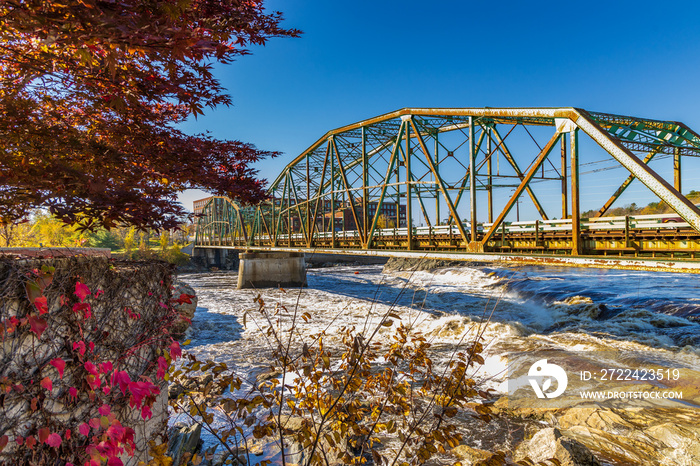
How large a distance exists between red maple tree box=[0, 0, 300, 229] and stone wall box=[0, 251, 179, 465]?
0.60 metres

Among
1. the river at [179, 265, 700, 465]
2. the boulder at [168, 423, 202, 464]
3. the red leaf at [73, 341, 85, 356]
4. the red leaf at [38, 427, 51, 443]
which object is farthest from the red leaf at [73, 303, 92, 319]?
the boulder at [168, 423, 202, 464]

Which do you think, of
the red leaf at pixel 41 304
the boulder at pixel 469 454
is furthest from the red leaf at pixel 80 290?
the boulder at pixel 469 454

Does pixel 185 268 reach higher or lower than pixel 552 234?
lower

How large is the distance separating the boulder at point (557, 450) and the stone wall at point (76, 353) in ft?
18.5

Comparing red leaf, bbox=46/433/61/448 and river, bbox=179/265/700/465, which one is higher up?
red leaf, bbox=46/433/61/448

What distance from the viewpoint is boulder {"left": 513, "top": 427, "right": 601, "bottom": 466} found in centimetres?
571

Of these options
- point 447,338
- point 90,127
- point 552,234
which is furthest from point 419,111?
point 90,127

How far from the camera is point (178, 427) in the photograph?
702cm

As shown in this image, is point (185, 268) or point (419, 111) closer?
point (419, 111)

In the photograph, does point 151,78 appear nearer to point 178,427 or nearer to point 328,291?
point 178,427

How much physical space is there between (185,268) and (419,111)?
62704 millimetres

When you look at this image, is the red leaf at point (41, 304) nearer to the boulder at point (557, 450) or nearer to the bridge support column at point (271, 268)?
the boulder at point (557, 450)

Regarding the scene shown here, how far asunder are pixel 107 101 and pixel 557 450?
26.6ft

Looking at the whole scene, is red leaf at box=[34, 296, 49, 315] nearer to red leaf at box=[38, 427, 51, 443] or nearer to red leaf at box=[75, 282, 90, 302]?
red leaf at box=[75, 282, 90, 302]
